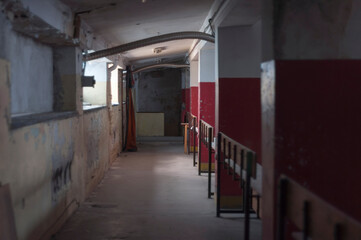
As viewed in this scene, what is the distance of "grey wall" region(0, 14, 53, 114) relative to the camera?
397cm

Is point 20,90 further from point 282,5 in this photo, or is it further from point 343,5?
point 343,5

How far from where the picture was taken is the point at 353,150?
8.69 feet

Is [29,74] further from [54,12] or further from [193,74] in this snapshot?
[193,74]

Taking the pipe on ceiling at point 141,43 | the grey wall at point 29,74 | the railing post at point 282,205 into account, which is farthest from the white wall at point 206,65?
the railing post at point 282,205

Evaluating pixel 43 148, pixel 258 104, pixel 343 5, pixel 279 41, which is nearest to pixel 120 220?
pixel 43 148

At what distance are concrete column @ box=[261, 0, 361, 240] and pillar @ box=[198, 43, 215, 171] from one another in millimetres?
4756

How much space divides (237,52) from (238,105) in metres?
0.69

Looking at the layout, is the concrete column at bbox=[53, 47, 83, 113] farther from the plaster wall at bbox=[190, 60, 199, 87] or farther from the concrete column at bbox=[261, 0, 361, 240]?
the plaster wall at bbox=[190, 60, 199, 87]

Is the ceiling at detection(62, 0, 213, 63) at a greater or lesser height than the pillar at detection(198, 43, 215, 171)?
greater

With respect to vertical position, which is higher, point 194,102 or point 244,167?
point 194,102

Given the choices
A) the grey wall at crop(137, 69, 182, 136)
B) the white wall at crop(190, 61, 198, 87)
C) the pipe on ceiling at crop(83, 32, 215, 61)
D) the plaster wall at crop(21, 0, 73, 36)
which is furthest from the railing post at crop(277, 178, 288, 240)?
the grey wall at crop(137, 69, 182, 136)

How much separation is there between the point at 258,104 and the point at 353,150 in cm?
264

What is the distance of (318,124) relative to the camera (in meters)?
2.63

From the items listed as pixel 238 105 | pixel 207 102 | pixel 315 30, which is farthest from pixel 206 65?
pixel 315 30
